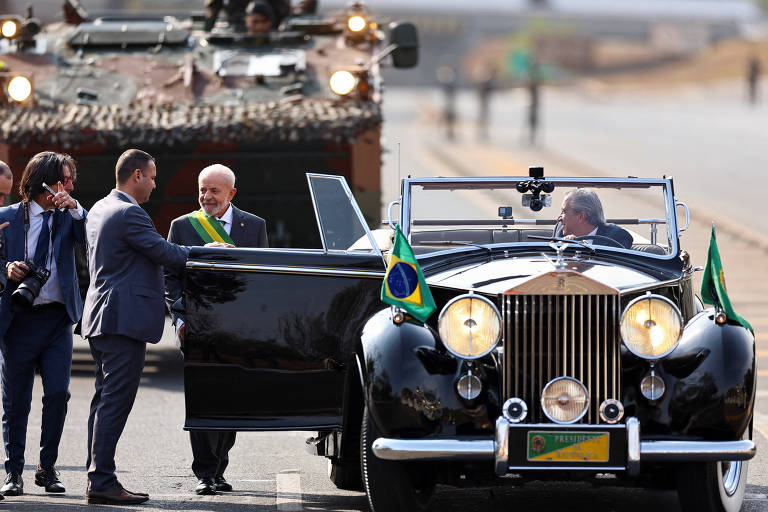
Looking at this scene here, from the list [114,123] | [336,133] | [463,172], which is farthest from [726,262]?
[463,172]

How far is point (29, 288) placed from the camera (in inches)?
311

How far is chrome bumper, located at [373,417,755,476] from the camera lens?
21.6 feet

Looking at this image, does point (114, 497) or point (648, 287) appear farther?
point (114, 497)

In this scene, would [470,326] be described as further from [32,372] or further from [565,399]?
[32,372]

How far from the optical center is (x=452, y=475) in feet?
22.9

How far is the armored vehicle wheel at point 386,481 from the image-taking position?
22.5 ft

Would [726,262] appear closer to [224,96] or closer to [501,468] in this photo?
[224,96]

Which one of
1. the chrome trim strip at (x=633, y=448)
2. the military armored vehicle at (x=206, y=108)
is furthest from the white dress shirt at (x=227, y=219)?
the military armored vehicle at (x=206, y=108)

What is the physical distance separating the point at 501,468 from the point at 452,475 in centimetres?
46

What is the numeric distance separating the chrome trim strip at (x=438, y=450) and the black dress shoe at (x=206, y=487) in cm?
174

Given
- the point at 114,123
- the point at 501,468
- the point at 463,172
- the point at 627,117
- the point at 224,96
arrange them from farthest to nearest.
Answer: the point at 627,117 → the point at 463,172 → the point at 224,96 → the point at 114,123 → the point at 501,468

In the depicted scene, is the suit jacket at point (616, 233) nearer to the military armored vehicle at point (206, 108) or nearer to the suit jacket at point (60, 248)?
the suit jacket at point (60, 248)

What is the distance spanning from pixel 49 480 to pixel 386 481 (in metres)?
2.16

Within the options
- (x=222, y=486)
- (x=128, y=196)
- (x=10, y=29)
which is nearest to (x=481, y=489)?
(x=222, y=486)
